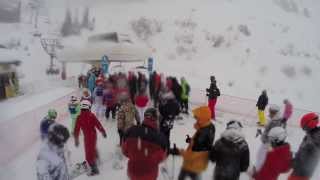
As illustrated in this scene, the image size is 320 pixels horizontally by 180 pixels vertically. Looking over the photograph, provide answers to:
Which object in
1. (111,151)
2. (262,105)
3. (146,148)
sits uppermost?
(262,105)

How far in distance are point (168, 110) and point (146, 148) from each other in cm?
29

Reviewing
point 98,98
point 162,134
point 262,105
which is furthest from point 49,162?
point 262,105

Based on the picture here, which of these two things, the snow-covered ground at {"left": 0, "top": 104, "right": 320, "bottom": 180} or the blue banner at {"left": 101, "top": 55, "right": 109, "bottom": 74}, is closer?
the snow-covered ground at {"left": 0, "top": 104, "right": 320, "bottom": 180}

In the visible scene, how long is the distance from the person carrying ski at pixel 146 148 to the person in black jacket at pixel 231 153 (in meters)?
0.26

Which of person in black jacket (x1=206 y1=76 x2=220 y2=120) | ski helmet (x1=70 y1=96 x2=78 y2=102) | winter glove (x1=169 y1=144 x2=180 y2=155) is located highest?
person in black jacket (x1=206 y1=76 x2=220 y2=120)

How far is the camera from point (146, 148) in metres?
1.67

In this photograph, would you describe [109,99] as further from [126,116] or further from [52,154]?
[52,154]

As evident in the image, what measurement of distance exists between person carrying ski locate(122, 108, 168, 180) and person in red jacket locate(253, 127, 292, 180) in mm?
488

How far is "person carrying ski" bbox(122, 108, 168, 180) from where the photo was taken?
65.4 inches

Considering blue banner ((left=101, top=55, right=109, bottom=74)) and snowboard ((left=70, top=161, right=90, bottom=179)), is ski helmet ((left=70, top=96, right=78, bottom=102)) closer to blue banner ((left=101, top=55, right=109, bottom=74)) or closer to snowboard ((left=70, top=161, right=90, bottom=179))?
blue banner ((left=101, top=55, right=109, bottom=74))

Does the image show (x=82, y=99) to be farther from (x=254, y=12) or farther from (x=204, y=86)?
(x=254, y=12)

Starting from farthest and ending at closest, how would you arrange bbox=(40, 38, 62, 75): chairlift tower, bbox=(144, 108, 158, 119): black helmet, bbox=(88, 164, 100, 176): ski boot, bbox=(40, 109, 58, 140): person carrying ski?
bbox=(40, 38, 62, 75): chairlift tower
bbox=(88, 164, 100, 176): ski boot
bbox=(40, 109, 58, 140): person carrying ski
bbox=(144, 108, 158, 119): black helmet

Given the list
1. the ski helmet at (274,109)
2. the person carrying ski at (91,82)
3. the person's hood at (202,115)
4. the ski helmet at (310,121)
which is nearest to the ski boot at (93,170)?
the person carrying ski at (91,82)

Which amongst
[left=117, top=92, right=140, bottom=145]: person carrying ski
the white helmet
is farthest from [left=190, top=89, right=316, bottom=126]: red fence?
the white helmet
